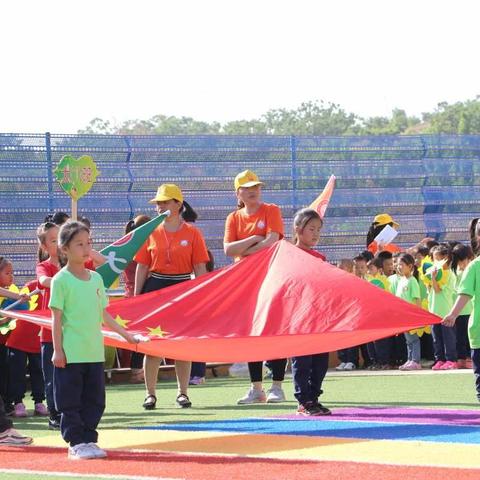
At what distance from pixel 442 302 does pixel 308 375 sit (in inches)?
305

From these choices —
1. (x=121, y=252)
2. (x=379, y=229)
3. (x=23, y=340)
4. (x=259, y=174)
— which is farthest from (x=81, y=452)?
(x=379, y=229)

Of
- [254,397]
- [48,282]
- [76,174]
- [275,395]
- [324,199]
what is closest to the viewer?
[48,282]

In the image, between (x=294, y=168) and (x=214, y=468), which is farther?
(x=294, y=168)

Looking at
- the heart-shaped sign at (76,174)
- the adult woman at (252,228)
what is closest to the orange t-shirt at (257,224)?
the adult woman at (252,228)

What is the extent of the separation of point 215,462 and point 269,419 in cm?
266

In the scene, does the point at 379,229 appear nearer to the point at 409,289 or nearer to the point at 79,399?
the point at 409,289

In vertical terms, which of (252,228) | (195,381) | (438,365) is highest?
(252,228)

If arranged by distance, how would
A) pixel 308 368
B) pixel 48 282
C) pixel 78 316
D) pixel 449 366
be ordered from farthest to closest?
pixel 449 366
pixel 308 368
pixel 48 282
pixel 78 316

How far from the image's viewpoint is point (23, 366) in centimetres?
1358

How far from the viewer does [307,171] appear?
23.1m

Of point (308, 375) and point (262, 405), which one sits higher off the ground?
point (308, 375)

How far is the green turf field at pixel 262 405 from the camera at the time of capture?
12.0 metres

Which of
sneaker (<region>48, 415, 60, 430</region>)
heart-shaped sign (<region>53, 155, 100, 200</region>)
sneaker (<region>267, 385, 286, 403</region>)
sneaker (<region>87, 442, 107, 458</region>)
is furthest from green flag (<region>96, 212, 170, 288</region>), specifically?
heart-shaped sign (<region>53, 155, 100, 200</region>)

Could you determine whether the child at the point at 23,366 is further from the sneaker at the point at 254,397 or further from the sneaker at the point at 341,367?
the sneaker at the point at 341,367
